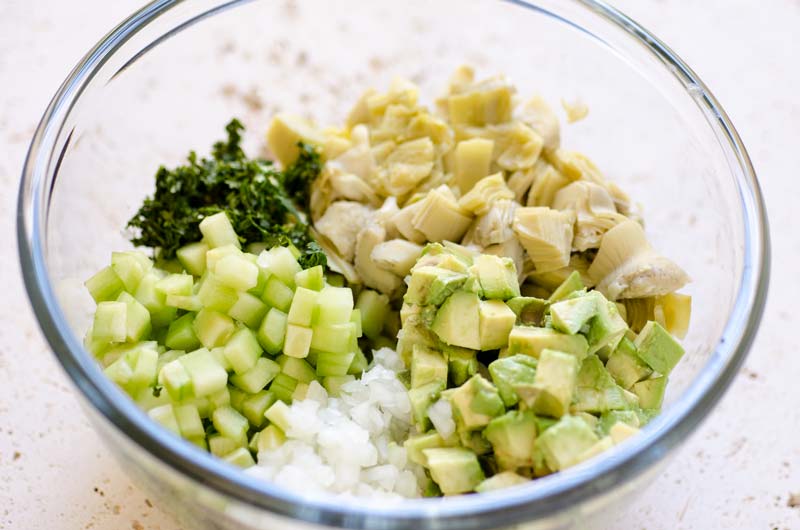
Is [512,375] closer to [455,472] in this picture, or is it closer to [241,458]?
[455,472]

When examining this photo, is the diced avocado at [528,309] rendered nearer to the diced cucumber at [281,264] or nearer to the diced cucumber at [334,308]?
the diced cucumber at [334,308]

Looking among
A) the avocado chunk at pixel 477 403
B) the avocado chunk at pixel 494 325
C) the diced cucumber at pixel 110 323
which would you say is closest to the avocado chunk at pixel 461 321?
the avocado chunk at pixel 494 325

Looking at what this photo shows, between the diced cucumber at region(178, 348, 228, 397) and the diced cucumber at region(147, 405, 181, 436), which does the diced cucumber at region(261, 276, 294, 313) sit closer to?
the diced cucumber at region(178, 348, 228, 397)

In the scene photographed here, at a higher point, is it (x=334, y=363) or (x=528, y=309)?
(x=528, y=309)

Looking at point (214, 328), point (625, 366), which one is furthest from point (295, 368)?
point (625, 366)

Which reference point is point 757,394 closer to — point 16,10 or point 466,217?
point 466,217

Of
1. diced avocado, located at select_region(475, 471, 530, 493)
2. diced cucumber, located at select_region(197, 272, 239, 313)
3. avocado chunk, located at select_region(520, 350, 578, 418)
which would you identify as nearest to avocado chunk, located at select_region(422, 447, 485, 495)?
diced avocado, located at select_region(475, 471, 530, 493)
